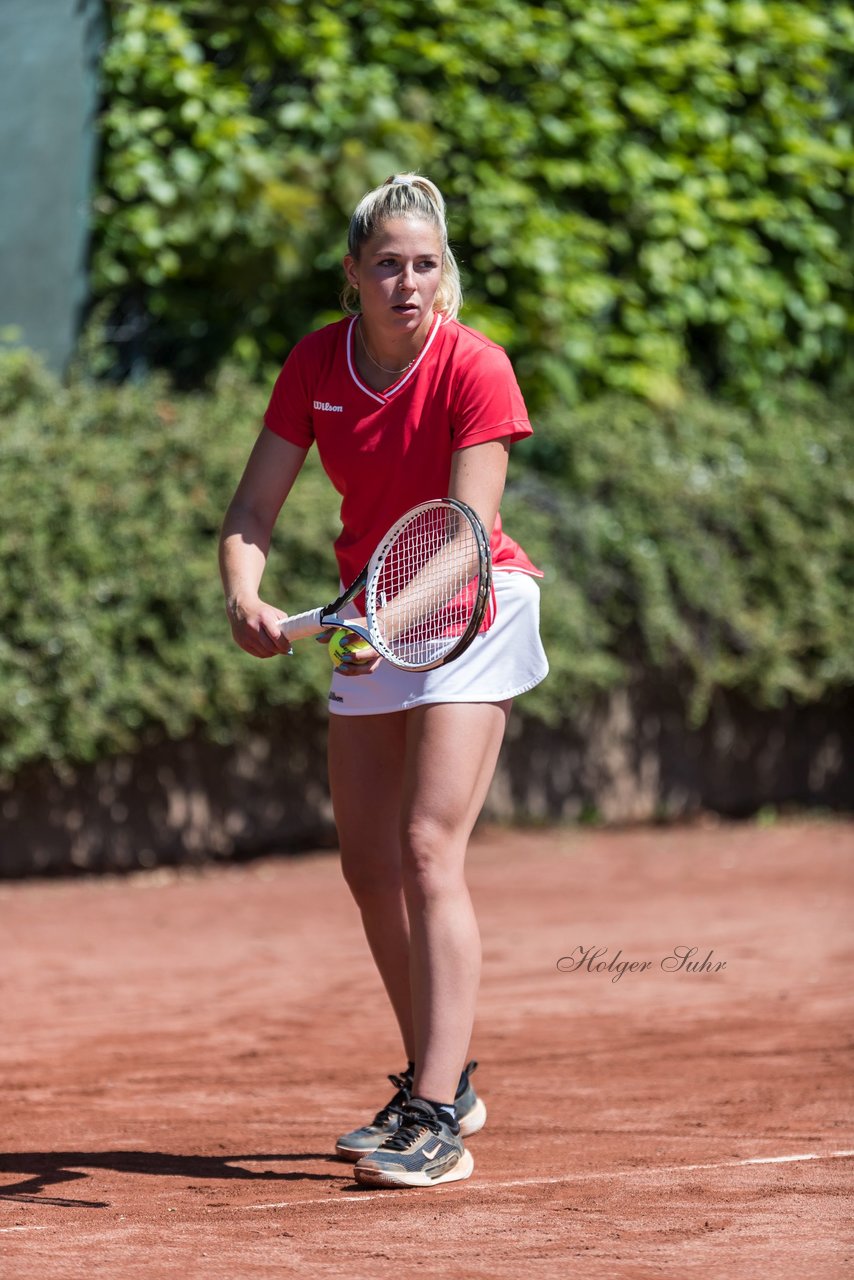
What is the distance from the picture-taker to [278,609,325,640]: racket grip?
3.54 metres

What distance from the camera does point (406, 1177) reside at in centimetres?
354

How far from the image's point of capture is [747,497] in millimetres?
9609

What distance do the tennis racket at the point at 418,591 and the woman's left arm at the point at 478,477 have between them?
8 cm

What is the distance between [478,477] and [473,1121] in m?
1.60

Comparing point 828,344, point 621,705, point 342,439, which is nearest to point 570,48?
point 828,344

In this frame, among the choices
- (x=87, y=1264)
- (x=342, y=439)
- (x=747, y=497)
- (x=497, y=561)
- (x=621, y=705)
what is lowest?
(x=621, y=705)

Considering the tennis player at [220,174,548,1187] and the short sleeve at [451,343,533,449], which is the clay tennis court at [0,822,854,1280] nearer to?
the tennis player at [220,174,548,1187]

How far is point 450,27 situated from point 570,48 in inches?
32.2

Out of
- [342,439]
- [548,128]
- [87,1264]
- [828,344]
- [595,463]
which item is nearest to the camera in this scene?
[87,1264]

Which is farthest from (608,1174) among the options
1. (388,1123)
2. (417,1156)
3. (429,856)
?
(429,856)

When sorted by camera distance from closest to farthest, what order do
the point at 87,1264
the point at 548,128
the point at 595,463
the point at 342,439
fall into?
the point at 87,1264 → the point at 342,439 → the point at 595,463 → the point at 548,128

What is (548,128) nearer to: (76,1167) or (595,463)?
(595,463)

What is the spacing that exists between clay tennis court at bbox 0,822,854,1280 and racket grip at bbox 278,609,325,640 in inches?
48.1
